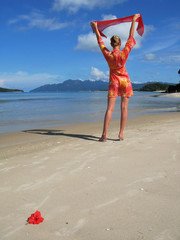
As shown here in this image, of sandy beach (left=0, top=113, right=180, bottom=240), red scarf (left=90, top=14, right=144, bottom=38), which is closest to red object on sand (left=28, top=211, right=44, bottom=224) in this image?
sandy beach (left=0, top=113, right=180, bottom=240)

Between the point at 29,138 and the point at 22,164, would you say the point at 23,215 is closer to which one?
the point at 22,164

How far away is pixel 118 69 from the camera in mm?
4996

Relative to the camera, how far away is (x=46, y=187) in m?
2.62

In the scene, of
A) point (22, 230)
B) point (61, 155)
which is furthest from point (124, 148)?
point (22, 230)

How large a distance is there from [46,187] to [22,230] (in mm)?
783

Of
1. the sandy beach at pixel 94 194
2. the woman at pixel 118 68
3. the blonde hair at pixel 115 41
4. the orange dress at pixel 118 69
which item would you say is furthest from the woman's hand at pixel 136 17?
the sandy beach at pixel 94 194

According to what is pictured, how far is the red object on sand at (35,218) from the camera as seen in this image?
75.4 inches

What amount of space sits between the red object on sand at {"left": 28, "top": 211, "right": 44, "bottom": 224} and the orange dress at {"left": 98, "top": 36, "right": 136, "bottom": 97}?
3.52 m

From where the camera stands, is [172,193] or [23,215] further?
[172,193]

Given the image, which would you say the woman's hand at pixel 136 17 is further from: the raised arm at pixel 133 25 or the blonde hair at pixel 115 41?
the blonde hair at pixel 115 41

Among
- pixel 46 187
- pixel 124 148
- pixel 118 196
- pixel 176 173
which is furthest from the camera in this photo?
pixel 124 148

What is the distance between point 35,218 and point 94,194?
2.28ft

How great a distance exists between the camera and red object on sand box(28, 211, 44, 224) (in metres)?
1.92

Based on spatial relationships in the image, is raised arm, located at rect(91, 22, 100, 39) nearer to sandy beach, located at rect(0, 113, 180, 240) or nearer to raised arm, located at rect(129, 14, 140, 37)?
raised arm, located at rect(129, 14, 140, 37)
